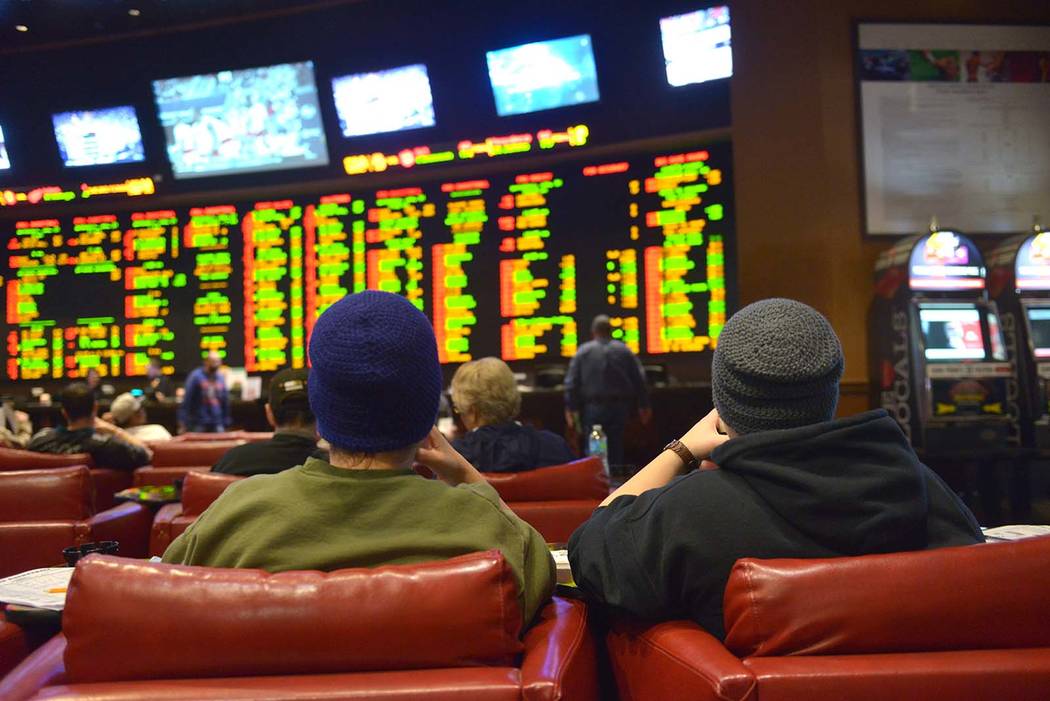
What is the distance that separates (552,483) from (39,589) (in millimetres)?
1538

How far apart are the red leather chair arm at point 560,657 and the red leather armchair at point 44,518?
94.5 inches

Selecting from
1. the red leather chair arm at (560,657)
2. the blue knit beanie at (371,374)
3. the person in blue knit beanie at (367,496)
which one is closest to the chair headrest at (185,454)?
the person in blue knit beanie at (367,496)

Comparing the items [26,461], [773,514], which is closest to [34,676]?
[773,514]

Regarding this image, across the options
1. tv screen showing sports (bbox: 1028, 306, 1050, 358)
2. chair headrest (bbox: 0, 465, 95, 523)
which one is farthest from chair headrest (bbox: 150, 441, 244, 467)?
tv screen showing sports (bbox: 1028, 306, 1050, 358)

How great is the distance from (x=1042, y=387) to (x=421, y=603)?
486cm

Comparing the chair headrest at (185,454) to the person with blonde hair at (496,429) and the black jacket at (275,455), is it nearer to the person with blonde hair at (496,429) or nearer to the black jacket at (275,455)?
the black jacket at (275,455)

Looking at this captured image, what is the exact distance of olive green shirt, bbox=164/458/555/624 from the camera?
1.25 metres

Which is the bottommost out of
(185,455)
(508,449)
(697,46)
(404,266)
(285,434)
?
(185,455)

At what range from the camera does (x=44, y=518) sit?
309 centimetres

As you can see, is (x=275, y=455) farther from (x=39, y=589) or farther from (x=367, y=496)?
(x=367, y=496)

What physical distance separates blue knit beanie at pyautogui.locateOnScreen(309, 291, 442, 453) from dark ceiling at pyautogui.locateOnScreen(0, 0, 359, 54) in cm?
740

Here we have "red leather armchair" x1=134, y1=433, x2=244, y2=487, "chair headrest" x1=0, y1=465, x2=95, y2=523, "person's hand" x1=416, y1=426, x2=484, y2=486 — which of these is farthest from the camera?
"red leather armchair" x1=134, y1=433, x2=244, y2=487

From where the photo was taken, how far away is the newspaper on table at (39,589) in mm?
1392

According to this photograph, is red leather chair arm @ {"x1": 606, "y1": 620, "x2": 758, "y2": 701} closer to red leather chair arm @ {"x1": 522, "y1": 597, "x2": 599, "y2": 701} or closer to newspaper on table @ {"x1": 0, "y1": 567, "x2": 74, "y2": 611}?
red leather chair arm @ {"x1": 522, "y1": 597, "x2": 599, "y2": 701}
